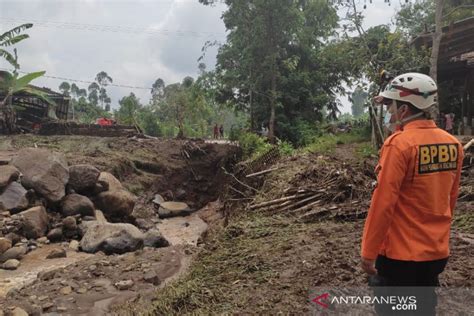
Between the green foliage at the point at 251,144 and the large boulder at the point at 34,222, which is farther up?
the green foliage at the point at 251,144

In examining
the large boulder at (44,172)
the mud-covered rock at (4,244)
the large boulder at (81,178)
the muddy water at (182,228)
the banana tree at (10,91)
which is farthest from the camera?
the banana tree at (10,91)

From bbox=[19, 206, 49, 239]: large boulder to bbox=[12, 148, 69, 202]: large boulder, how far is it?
74cm

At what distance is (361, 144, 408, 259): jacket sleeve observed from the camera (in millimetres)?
2256

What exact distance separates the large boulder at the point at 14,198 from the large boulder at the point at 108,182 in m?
2.52

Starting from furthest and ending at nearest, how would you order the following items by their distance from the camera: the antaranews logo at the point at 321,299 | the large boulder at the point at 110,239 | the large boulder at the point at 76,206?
the large boulder at the point at 76,206, the large boulder at the point at 110,239, the antaranews logo at the point at 321,299

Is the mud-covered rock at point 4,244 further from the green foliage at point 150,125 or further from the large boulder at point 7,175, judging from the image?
the green foliage at point 150,125

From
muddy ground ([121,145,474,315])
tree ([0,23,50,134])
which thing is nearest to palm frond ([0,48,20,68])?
tree ([0,23,50,134])

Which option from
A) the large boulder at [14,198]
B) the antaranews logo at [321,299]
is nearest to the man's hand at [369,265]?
the antaranews logo at [321,299]

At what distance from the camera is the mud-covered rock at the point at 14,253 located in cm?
802

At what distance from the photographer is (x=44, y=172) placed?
35.1ft

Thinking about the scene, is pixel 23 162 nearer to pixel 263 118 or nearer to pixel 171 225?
pixel 171 225

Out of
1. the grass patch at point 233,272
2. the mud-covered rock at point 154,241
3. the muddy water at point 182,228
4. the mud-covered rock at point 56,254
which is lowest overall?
the muddy water at point 182,228

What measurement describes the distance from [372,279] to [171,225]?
478 inches

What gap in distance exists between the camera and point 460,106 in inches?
669
